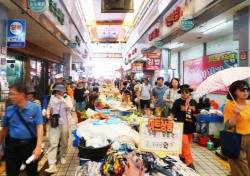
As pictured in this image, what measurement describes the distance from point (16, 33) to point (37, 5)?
32.9 inches

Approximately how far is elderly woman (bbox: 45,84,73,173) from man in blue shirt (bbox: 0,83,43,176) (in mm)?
1572

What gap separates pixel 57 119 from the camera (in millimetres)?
4562

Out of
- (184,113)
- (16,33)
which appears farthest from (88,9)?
(184,113)

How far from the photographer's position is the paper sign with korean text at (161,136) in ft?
10.1

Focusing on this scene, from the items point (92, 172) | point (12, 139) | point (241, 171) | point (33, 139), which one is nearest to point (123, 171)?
point (92, 172)

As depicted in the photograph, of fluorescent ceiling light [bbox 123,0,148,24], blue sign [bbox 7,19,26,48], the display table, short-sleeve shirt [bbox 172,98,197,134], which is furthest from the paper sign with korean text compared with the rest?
fluorescent ceiling light [bbox 123,0,148,24]

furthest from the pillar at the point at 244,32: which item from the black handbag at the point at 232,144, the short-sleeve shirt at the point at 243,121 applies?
the black handbag at the point at 232,144

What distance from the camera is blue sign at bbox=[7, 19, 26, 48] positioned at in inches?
214

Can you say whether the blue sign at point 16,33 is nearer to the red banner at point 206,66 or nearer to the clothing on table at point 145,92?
the clothing on table at point 145,92

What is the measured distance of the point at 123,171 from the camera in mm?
2430

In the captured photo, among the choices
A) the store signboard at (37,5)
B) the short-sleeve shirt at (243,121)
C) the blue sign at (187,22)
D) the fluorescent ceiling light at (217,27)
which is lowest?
the short-sleeve shirt at (243,121)

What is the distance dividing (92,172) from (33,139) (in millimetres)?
958

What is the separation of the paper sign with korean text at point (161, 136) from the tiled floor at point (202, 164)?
1937mm

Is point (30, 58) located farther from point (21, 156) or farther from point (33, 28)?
point (21, 156)
